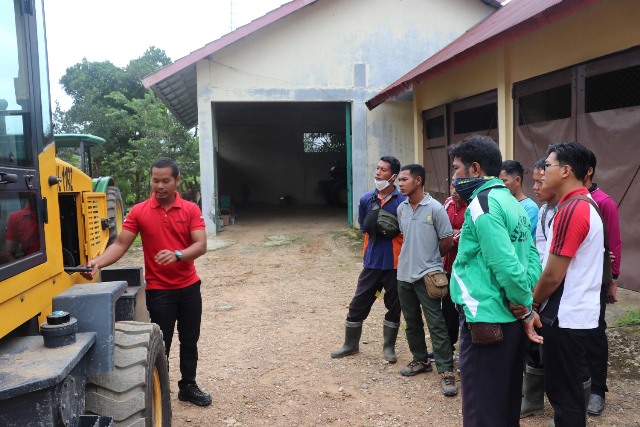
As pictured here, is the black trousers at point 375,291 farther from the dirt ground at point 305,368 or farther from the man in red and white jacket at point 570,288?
the man in red and white jacket at point 570,288

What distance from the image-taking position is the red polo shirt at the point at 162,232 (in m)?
3.32

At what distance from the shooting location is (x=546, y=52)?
6.63 meters

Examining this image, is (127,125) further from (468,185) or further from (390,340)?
(468,185)

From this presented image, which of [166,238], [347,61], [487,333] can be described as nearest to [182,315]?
[166,238]

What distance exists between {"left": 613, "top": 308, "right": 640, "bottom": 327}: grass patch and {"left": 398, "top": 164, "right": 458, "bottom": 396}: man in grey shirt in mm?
2033

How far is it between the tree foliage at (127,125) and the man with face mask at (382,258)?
1329 cm

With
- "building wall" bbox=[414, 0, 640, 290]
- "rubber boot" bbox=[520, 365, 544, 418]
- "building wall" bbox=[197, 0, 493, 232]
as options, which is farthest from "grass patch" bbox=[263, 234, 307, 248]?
"rubber boot" bbox=[520, 365, 544, 418]

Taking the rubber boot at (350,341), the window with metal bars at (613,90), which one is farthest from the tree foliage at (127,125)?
the rubber boot at (350,341)

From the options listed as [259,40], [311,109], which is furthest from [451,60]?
[311,109]

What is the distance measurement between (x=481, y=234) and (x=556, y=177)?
0.64m

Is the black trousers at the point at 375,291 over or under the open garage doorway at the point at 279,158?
under

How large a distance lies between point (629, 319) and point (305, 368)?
3003mm

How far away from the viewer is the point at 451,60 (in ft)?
24.3

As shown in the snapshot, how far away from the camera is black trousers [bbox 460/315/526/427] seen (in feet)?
7.98
